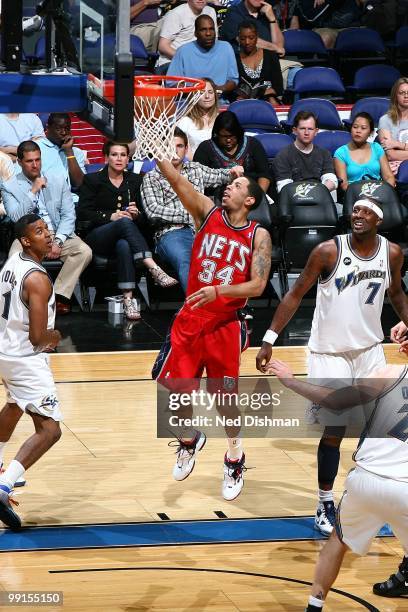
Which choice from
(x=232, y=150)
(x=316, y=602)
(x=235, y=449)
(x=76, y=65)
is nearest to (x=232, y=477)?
(x=235, y=449)

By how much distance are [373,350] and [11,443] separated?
288 cm

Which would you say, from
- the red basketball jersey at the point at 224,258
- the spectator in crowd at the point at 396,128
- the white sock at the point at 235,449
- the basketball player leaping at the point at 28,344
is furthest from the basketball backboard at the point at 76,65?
the spectator in crowd at the point at 396,128

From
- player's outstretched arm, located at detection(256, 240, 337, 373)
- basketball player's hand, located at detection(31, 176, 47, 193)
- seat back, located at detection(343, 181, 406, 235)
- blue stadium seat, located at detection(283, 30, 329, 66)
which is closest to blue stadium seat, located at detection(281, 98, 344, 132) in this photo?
seat back, located at detection(343, 181, 406, 235)

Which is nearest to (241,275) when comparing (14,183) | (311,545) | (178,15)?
(311,545)

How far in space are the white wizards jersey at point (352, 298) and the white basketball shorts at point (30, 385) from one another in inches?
65.4

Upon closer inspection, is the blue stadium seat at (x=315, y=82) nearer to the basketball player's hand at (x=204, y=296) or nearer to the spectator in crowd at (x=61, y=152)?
the spectator in crowd at (x=61, y=152)

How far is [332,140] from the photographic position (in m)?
13.2

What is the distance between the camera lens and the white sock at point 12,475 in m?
6.98

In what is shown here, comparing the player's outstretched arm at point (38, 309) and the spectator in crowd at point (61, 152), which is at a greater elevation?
the spectator in crowd at point (61, 152)

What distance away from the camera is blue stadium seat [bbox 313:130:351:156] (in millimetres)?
13164

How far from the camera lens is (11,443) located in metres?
8.56

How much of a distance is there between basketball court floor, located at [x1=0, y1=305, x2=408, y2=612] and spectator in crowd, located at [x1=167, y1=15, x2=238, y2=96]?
4.63m

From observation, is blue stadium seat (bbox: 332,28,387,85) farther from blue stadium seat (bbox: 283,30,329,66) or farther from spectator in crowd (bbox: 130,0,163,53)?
spectator in crowd (bbox: 130,0,163,53)

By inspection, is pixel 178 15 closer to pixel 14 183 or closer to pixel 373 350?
pixel 14 183
